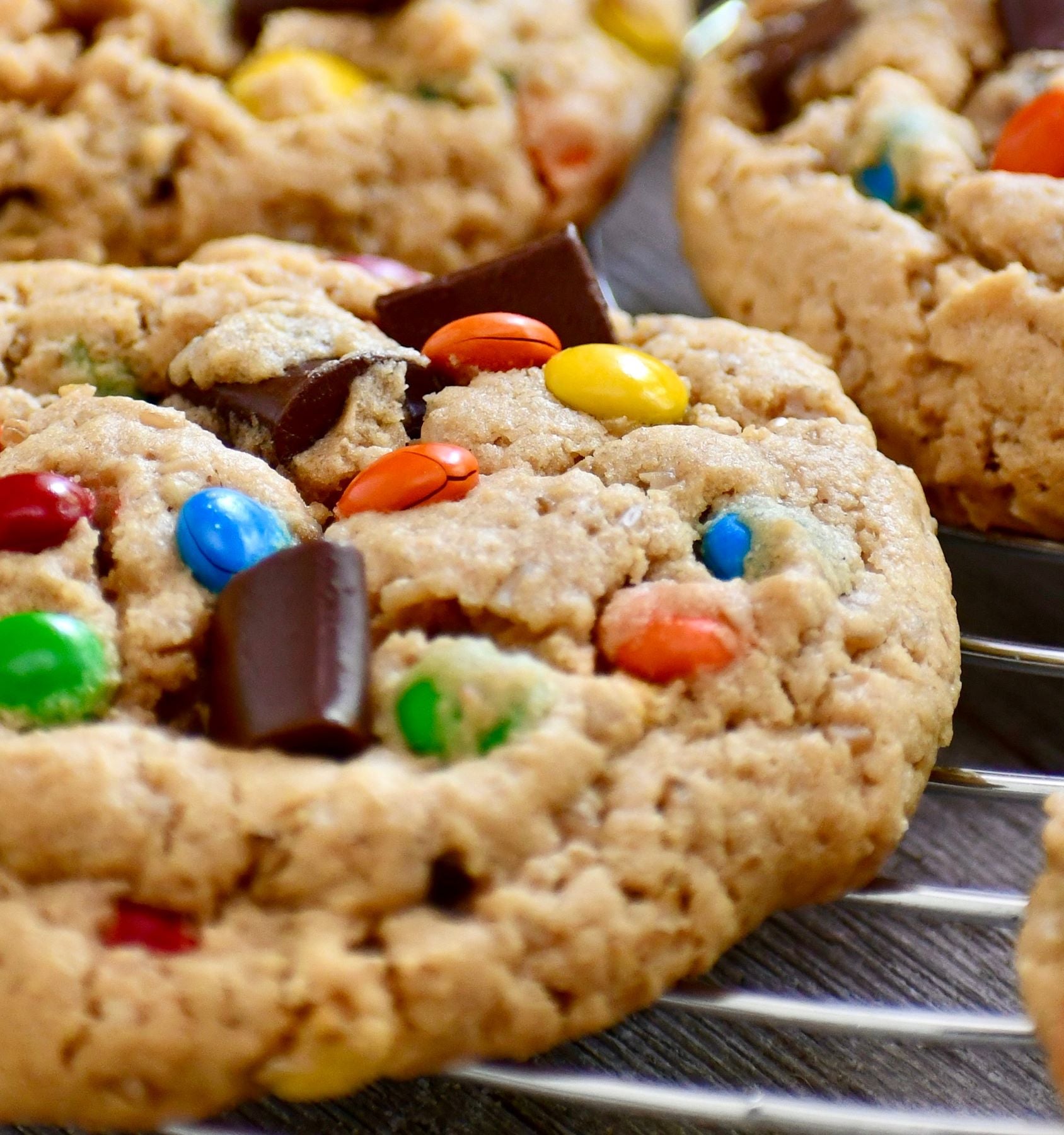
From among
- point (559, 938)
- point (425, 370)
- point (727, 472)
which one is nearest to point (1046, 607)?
point (727, 472)

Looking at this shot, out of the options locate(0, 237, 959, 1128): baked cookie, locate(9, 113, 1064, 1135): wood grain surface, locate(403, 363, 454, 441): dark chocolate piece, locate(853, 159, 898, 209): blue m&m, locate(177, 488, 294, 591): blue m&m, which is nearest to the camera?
locate(0, 237, 959, 1128): baked cookie

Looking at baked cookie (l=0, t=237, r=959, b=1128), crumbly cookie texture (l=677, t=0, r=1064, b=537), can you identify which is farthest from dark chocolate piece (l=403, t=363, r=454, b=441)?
crumbly cookie texture (l=677, t=0, r=1064, b=537)

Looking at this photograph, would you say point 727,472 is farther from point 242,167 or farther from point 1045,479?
point 242,167

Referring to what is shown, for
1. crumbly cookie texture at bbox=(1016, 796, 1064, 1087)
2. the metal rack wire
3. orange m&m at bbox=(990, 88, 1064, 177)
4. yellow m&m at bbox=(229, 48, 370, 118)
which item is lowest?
the metal rack wire

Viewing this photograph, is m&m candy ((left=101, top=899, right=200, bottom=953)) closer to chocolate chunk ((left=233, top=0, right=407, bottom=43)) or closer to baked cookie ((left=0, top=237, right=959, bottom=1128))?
baked cookie ((left=0, top=237, right=959, bottom=1128))

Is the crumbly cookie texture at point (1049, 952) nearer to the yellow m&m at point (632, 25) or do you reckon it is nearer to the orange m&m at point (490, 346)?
the orange m&m at point (490, 346)

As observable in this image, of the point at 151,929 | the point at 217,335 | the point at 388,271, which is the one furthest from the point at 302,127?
the point at 151,929

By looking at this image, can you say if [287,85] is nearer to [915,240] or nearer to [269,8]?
[269,8]
